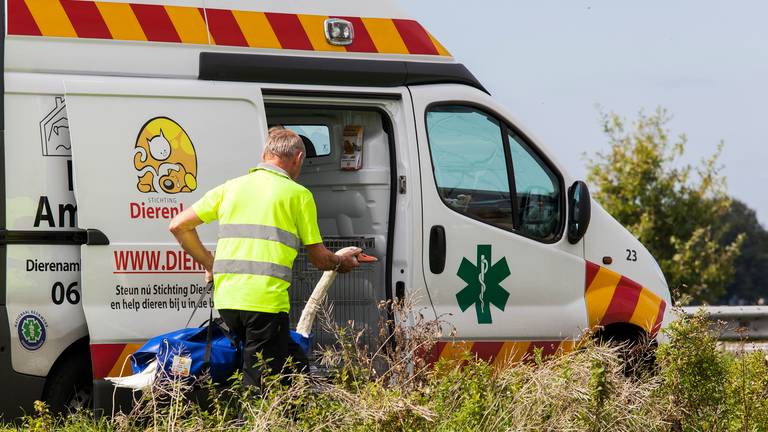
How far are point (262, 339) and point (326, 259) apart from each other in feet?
1.60

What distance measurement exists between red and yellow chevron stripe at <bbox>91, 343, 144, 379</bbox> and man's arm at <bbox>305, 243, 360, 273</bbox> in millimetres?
1144

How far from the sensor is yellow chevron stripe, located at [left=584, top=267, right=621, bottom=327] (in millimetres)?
7656

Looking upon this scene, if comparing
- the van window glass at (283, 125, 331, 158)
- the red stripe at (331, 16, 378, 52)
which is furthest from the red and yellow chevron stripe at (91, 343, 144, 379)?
the red stripe at (331, 16, 378, 52)

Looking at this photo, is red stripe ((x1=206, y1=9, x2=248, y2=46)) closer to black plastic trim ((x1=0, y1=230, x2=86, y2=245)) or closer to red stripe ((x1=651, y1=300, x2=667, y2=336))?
black plastic trim ((x1=0, y1=230, x2=86, y2=245))

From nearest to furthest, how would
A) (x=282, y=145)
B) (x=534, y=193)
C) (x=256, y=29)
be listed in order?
1. (x=282, y=145)
2. (x=256, y=29)
3. (x=534, y=193)

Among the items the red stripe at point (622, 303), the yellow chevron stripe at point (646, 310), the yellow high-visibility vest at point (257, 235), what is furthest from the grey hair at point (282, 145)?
the yellow chevron stripe at point (646, 310)

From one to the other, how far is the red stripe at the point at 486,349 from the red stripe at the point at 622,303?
0.77 metres

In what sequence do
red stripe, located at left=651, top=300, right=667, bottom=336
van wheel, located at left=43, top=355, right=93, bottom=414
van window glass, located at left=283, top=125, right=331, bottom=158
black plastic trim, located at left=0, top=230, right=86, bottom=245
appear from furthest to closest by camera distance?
red stripe, located at left=651, top=300, right=667, bottom=336 < van window glass, located at left=283, top=125, right=331, bottom=158 < van wheel, located at left=43, top=355, right=93, bottom=414 < black plastic trim, located at left=0, top=230, right=86, bottom=245

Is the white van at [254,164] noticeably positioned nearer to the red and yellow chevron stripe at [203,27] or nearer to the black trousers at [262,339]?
the red and yellow chevron stripe at [203,27]

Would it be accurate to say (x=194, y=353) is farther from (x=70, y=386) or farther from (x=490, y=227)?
(x=490, y=227)

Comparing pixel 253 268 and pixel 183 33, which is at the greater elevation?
pixel 183 33

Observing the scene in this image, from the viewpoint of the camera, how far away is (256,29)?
6910 millimetres

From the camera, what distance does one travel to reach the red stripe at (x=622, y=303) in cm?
770

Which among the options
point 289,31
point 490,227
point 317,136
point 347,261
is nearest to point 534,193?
point 490,227
